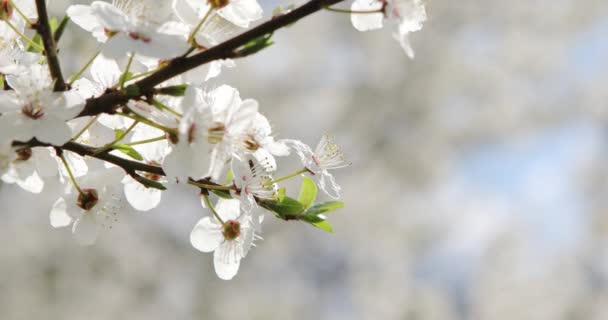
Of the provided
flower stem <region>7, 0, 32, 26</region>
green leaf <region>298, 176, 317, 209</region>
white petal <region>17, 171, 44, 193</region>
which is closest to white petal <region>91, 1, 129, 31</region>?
flower stem <region>7, 0, 32, 26</region>

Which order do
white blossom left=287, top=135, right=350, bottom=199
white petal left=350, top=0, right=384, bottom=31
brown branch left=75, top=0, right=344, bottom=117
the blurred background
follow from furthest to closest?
1. the blurred background
2. white blossom left=287, top=135, right=350, bottom=199
3. white petal left=350, top=0, right=384, bottom=31
4. brown branch left=75, top=0, right=344, bottom=117

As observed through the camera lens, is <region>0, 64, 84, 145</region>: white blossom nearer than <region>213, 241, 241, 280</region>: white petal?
Yes

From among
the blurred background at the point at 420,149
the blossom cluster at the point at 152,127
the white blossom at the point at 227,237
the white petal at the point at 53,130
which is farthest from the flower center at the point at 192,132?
the blurred background at the point at 420,149

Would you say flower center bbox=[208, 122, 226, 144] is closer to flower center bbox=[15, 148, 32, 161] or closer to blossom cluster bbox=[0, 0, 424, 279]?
blossom cluster bbox=[0, 0, 424, 279]

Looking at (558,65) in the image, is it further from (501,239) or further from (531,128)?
(501,239)

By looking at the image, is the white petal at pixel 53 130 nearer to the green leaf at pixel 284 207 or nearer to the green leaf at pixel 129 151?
the green leaf at pixel 129 151

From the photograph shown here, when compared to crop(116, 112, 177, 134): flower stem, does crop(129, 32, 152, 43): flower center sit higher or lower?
higher
